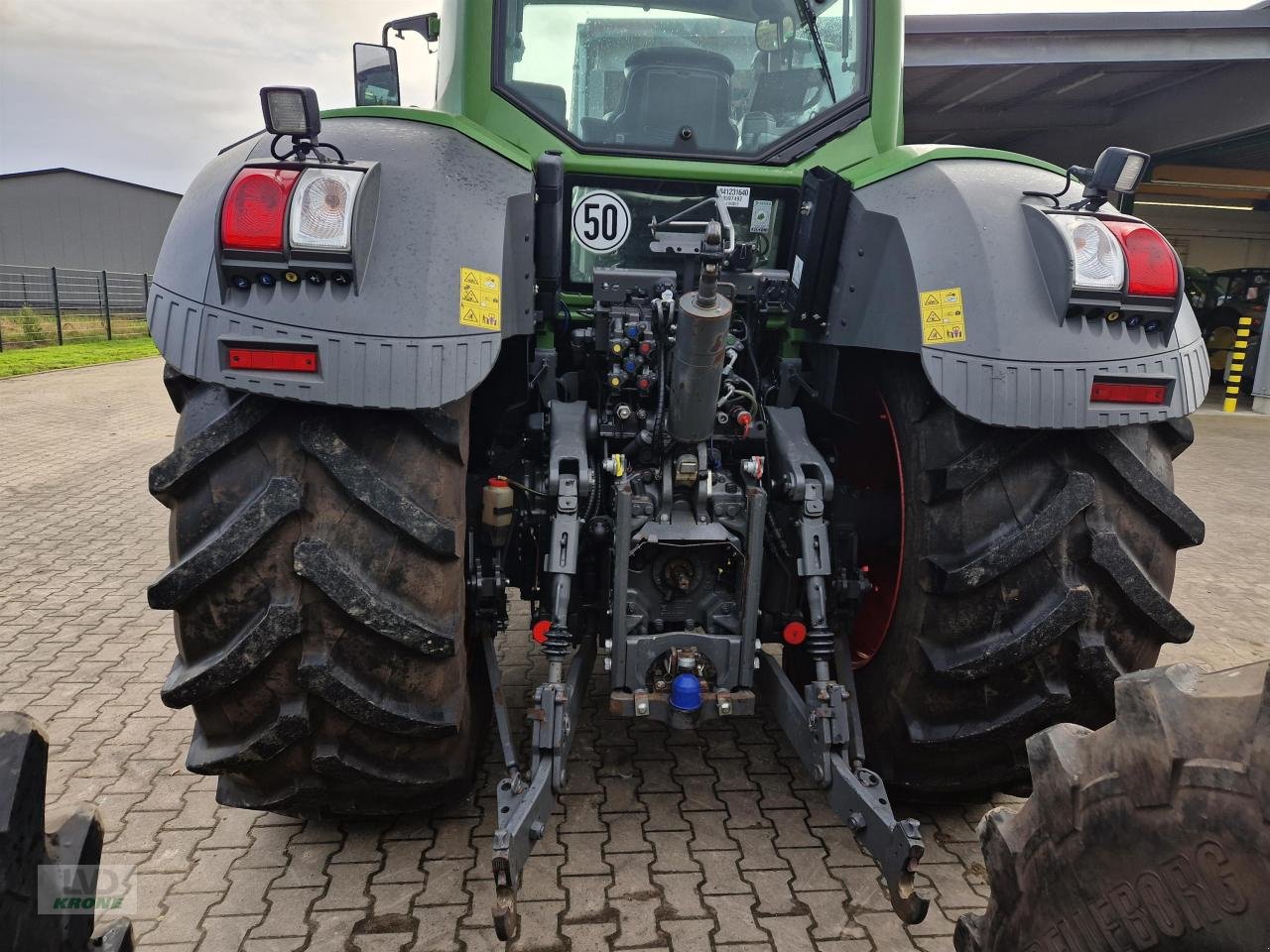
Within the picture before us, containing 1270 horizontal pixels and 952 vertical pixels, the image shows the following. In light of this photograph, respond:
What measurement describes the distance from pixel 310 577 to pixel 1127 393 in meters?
2.05

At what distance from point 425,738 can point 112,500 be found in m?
6.25

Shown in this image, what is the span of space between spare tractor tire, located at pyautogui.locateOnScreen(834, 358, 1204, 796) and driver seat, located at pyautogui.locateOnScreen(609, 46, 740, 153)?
1.18 meters

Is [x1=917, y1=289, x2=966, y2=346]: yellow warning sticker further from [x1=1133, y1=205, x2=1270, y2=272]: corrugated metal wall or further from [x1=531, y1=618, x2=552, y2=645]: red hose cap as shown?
[x1=1133, y1=205, x2=1270, y2=272]: corrugated metal wall

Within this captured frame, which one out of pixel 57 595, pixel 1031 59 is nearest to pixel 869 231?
pixel 57 595

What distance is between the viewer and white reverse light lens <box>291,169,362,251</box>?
2.07 m

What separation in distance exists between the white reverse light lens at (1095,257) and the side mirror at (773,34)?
134 cm

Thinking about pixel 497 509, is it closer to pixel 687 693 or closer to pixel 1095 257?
pixel 687 693

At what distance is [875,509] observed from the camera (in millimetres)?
2900

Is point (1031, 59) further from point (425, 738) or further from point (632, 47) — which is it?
point (425, 738)

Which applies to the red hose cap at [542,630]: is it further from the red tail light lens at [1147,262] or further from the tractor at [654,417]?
the red tail light lens at [1147,262]

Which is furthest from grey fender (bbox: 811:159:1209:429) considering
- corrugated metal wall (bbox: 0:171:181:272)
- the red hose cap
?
corrugated metal wall (bbox: 0:171:181:272)

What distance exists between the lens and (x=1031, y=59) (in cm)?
1030

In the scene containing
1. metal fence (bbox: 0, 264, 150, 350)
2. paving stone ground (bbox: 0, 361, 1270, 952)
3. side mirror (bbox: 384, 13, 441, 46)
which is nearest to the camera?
paving stone ground (bbox: 0, 361, 1270, 952)

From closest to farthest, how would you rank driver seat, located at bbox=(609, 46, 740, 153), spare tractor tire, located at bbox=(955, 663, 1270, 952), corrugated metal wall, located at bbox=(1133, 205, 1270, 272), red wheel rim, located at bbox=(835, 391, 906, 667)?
spare tractor tire, located at bbox=(955, 663, 1270, 952) → red wheel rim, located at bbox=(835, 391, 906, 667) → driver seat, located at bbox=(609, 46, 740, 153) → corrugated metal wall, located at bbox=(1133, 205, 1270, 272)
